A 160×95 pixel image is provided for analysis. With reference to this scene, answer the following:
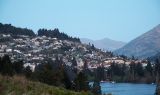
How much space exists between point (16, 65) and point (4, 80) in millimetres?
55425

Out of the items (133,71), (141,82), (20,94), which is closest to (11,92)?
(20,94)

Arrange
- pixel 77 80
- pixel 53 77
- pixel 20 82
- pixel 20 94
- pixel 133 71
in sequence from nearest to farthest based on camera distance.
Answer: pixel 20 94, pixel 20 82, pixel 53 77, pixel 77 80, pixel 133 71

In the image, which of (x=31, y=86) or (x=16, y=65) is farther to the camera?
(x=16, y=65)

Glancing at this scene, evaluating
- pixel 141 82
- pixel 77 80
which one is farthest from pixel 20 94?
pixel 141 82

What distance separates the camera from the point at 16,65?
69.1m

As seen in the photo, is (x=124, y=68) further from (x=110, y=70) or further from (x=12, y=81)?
(x=12, y=81)

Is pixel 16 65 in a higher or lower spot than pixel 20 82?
higher

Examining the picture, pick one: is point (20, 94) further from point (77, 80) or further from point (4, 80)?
point (77, 80)

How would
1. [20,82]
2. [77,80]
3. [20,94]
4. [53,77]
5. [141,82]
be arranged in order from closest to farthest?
[20,94] → [20,82] → [53,77] → [77,80] → [141,82]

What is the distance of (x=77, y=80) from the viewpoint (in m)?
63.5

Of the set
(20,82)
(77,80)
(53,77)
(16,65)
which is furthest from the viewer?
(16,65)

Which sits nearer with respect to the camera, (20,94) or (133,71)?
(20,94)

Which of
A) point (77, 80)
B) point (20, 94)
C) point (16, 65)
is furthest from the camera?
point (16, 65)

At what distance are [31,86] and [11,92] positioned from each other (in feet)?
2.27
